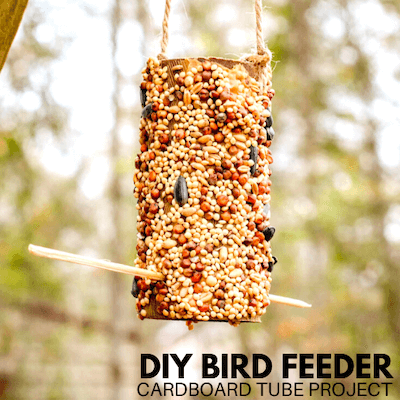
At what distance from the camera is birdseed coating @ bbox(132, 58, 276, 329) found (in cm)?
146

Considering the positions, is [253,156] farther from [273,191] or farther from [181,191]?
[273,191]

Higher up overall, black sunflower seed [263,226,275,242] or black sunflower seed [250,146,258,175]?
black sunflower seed [250,146,258,175]

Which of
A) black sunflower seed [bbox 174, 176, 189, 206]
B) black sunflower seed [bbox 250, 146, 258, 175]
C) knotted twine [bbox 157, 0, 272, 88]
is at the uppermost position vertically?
knotted twine [bbox 157, 0, 272, 88]

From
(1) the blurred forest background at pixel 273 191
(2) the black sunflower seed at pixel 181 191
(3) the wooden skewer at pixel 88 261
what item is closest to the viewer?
(3) the wooden skewer at pixel 88 261

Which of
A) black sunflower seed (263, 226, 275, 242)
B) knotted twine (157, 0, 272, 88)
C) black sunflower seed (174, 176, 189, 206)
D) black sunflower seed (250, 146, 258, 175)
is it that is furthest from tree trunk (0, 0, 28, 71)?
black sunflower seed (263, 226, 275, 242)

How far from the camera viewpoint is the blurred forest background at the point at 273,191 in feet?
18.1

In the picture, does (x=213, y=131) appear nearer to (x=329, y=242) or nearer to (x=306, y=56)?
(x=329, y=242)

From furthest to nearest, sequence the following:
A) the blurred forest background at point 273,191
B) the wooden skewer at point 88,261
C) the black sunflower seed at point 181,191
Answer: the blurred forest background at point 273,191 → the black sunflower seed at point 181,191 → the wooden skewer at point 88,261

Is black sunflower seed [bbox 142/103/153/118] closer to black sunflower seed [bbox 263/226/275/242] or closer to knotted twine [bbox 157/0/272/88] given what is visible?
knotted twine [bbox 157/0/272/88]

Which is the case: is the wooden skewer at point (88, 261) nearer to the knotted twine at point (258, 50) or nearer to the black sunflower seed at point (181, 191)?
the black sunflower seed at point (181, 191)

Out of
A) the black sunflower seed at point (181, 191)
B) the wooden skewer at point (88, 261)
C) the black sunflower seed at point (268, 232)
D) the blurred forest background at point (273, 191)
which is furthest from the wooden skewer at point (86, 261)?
the blurred forest background at point (273, 191)

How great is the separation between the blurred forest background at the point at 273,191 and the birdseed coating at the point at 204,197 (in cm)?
362

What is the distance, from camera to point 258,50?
1.59 metres

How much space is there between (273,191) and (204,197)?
524 centimetres
